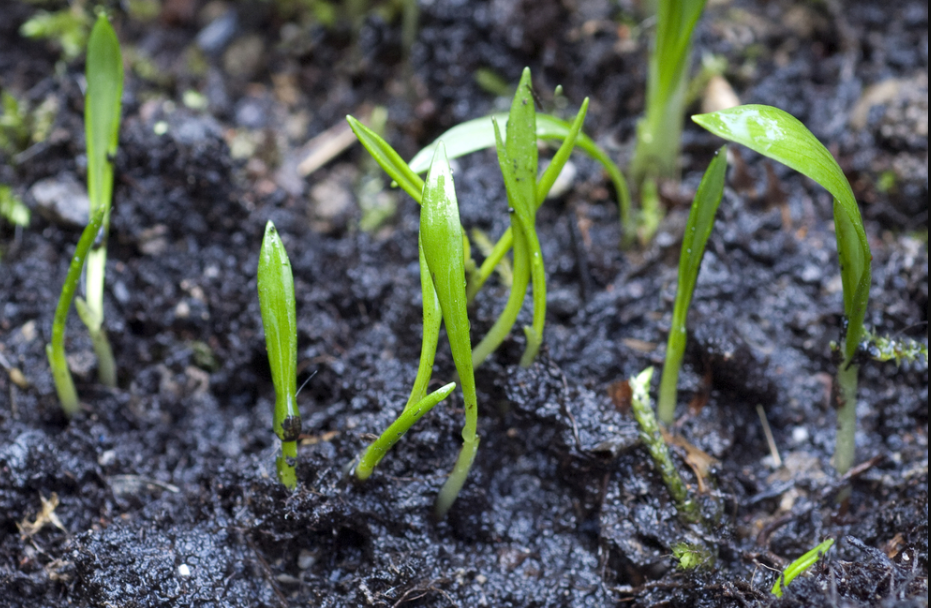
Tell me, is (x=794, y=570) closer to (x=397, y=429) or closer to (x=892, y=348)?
(x=892, y=348)

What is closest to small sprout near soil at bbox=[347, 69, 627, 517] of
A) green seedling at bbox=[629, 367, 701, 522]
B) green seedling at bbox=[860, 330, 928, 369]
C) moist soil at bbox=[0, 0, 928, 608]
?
moist soil at bbox=[0, 0, 928, 608]

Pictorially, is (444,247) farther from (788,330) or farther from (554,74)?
(554,74)

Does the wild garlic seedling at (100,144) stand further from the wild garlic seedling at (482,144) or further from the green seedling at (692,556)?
the green seedling at (692,556)

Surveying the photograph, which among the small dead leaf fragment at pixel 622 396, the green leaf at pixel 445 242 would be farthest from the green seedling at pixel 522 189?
the small dead leaf fragment at pixel 622 396

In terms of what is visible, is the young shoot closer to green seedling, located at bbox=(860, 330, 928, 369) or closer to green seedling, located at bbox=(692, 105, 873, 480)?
green seedling, located at bbox=(692, 105, 873, 480)

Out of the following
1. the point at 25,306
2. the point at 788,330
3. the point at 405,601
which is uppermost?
the point at 25,306

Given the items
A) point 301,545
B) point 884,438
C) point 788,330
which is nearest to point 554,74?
point 788,330

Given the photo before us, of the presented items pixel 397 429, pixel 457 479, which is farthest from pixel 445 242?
pixel 457 479
